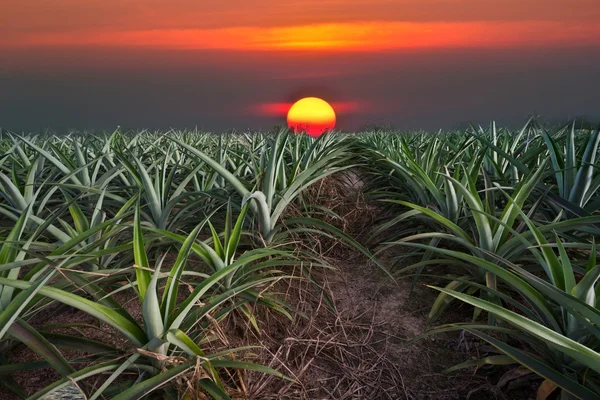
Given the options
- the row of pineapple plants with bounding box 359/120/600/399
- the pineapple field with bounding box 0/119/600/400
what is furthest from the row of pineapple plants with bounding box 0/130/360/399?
the row of pineapple plants with bounding box 359/120/600/399

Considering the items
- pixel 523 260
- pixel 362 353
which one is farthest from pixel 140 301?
pixel 523 260

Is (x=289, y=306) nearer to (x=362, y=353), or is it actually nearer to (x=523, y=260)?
(x=362, y=353)

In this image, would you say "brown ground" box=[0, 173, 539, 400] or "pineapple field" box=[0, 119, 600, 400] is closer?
"pineapple field" box=[0, 119, 600, 400]

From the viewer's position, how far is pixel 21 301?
0.87m

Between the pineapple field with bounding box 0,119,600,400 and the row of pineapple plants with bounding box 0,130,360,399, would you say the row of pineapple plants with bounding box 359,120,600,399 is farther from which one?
the row of pineapple plants with bounding box 0,130,360,399

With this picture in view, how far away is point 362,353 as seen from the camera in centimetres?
141

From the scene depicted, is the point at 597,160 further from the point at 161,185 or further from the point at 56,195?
the point at 56,195

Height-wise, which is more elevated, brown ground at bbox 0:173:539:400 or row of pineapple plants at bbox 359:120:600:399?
row of pineapple plants at bbox 359:120:600:399

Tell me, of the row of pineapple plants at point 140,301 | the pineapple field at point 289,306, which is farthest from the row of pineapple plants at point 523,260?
the row of pineapple plants at point 140,301

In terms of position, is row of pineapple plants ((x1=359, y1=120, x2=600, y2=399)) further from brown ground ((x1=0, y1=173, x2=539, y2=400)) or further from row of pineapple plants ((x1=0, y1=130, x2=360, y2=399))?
row of pineapple plants ((x1=0, y1=130, x2=360, y2=399))

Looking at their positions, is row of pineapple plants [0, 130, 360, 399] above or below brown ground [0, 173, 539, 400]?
above

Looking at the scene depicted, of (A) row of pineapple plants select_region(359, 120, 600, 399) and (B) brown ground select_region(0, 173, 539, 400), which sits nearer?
(A) row of pineapple plants select_region(359, 120, 600, 399)

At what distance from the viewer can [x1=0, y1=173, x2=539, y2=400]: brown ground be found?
1.22 meters

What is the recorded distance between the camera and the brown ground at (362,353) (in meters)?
1.22
